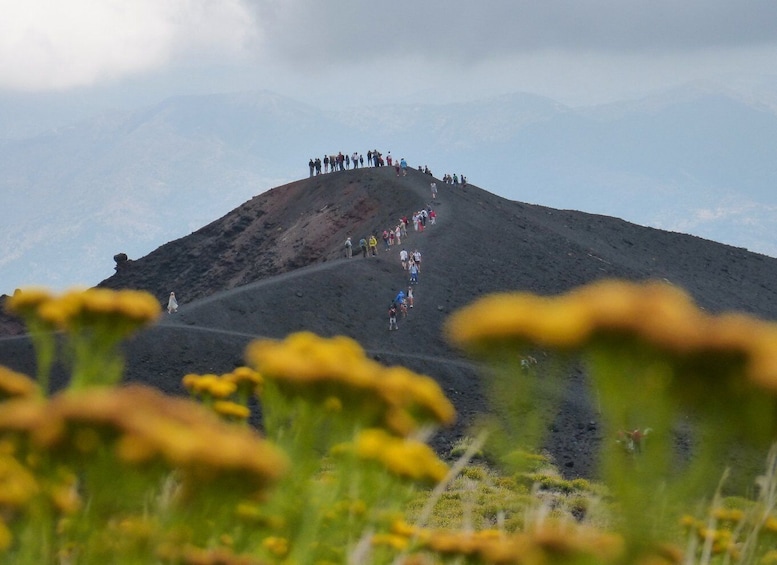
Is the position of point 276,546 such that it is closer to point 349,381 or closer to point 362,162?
point 349,381

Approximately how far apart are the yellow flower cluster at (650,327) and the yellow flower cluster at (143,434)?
685mm

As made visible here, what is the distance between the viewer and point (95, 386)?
3615 mm

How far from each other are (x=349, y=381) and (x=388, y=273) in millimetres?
37502

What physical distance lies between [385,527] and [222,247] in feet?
189

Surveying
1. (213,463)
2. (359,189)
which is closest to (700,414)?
(213,463)

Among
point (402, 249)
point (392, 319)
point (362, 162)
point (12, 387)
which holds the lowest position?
point (12, 387)

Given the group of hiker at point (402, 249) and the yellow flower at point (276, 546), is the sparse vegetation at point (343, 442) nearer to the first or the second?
the yellow flower at point (276, 546)

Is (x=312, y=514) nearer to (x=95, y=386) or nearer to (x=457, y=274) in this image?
(x=95, y=386)

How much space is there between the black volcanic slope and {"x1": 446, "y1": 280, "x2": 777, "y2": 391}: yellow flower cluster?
2387cm

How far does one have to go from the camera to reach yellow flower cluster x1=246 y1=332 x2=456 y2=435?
9.74ft

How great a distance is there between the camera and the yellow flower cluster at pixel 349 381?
2.97 metres

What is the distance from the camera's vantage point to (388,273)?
4050cm

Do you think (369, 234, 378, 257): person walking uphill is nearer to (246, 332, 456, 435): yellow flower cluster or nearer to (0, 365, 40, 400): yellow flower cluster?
(246, 332, 456, 435): yellow flower cluster

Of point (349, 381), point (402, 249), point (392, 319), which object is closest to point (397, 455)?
point (349, 381)
